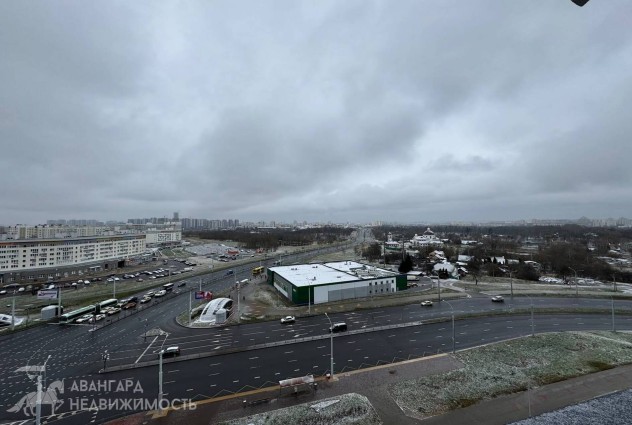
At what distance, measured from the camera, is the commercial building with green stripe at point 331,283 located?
43419 mm

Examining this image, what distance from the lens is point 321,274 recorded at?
53.0 metres

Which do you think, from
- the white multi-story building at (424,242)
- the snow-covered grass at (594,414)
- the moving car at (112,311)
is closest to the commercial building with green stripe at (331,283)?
the moving car at (112,311)

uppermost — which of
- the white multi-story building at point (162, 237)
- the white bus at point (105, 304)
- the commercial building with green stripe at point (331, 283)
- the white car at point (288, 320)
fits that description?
the white multi-story building at point (162, 237)

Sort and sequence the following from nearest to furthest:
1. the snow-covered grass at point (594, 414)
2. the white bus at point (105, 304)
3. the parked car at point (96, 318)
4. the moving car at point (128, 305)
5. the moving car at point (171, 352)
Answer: the snow-covered grass at point (594, 414) → the moving car at point (171, 352) → the parked car at point (96, 318) → the white bus at point (105, 304) → the moving car at point (128, 305)

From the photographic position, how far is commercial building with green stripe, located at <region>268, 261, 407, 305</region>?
4342 centimetres

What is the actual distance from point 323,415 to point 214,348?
13.6 metres

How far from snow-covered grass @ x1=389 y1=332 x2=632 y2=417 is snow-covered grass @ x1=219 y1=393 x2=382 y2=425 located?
2493 mm

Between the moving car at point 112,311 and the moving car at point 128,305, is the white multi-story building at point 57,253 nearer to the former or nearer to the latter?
the moving car at point 128,305

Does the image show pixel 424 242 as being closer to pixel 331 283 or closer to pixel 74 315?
pixel 331 283

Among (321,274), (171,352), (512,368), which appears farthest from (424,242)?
(171,352)

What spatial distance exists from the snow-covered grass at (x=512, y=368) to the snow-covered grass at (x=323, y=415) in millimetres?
2493

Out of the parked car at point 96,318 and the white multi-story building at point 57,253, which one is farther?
the white multi-story building at point 57,253

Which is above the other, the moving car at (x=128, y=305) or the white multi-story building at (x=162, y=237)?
the white multi-story building at (x=162, y=237)

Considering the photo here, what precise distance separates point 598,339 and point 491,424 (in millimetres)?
20480
